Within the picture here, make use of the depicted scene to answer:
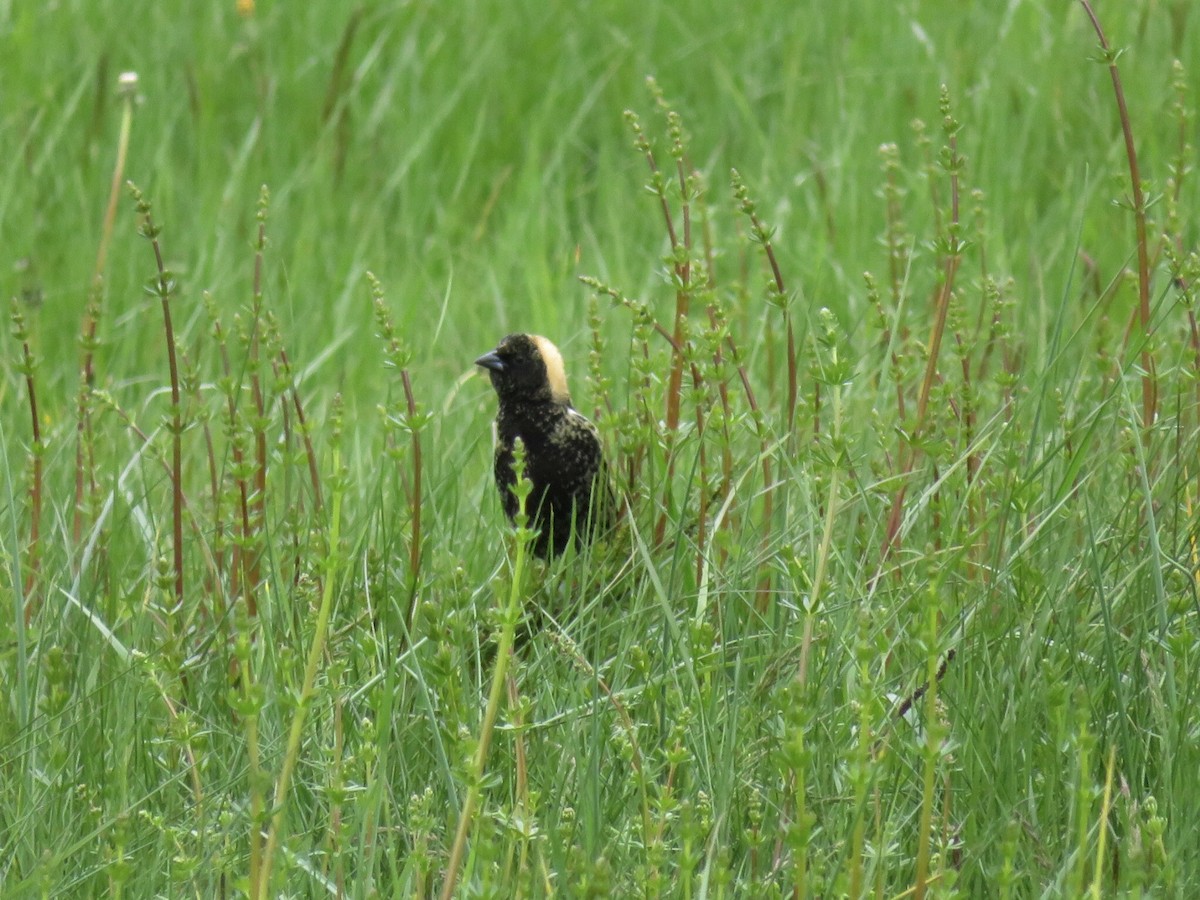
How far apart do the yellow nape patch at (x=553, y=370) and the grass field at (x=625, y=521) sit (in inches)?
4.6

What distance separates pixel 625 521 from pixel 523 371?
19.8 inches

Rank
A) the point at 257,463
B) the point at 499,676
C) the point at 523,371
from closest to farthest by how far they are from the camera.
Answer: the point at 499,676, the point at 257,463, the point at 523,371

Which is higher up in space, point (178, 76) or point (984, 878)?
point (178, 76)

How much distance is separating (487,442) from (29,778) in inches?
80.5

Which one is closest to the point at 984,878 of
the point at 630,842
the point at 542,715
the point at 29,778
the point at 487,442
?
the point at 630,842

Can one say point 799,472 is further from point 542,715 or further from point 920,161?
point 920,161

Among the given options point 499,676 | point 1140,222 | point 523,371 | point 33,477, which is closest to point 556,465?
point 523,371

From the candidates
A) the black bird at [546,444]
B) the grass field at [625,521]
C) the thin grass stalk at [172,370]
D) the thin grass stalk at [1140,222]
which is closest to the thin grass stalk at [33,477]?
the grass field at [625,521]

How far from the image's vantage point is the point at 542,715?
9.55 ft

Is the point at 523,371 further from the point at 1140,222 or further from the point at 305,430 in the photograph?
the point at 1140,222

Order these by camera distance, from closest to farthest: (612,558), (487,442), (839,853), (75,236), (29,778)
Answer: (839,853)
(29,778)
(612,558)
(487,442)
(75,236)

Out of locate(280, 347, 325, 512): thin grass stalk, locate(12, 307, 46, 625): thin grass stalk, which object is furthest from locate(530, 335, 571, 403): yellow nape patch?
locate(12, 307, 46, 625): thin grass stalk

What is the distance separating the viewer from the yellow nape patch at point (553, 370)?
12.4ft

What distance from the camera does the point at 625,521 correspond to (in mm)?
3439
